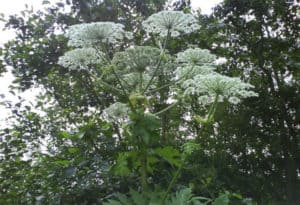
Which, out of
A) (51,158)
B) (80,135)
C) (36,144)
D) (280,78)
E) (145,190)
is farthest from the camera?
(280,78)

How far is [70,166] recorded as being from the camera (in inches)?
97.0

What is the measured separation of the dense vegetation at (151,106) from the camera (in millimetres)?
2092

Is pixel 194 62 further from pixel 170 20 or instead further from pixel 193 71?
pixel 170 20

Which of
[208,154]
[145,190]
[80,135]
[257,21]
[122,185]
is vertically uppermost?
[257,21]

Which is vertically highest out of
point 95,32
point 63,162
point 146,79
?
point 95,32

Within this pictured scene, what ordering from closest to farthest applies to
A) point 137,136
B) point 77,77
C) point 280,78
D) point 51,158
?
point 137,136 < point 51,158 < point 77,77 < point 280,78

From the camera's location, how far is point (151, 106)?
345 cm

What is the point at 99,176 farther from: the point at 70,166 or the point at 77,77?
the point at 77,77

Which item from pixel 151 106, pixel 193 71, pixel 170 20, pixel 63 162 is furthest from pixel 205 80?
pixel 151 106

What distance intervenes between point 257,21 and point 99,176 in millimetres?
2567

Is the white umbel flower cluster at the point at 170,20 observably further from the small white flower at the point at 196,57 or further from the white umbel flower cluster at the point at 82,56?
the white umbel flower cluster at the point at 82,56

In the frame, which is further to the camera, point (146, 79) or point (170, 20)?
point (146, 79)

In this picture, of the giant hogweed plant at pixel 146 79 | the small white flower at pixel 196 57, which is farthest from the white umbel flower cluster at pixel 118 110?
the small white flower at pixel 196 57

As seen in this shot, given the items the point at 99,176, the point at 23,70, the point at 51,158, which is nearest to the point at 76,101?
the point at 23,70
